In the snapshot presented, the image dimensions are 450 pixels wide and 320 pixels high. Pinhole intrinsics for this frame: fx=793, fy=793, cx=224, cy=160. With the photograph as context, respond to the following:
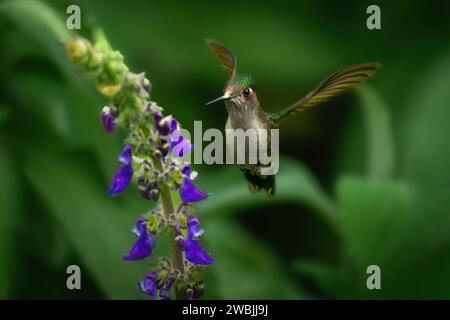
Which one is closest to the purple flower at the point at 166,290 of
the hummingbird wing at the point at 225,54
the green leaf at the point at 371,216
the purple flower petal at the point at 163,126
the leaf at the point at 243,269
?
the purple flower petal at the point at 163,126

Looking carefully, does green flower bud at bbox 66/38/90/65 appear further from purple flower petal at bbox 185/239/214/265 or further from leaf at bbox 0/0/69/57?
leaf at bbox 0/0/69/57

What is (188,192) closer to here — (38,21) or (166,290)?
(166,290)

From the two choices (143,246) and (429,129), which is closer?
(143,246)

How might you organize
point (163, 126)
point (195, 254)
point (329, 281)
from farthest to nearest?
point (329, 281) < point (195, 254) < point (163, 126)

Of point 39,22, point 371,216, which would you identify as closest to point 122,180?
point 39,22

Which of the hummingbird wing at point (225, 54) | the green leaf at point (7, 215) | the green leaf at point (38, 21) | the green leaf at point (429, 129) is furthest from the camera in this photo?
the green leaf at point (429, 129)

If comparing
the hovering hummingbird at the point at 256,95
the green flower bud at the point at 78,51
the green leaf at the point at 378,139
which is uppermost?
the green leaf at the point at 378,139

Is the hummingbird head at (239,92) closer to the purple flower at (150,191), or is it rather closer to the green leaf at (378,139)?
the purple flower at (150,191)
